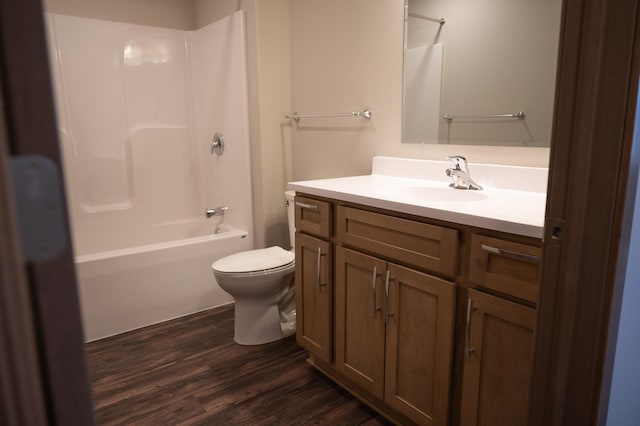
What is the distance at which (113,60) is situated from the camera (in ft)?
10.0

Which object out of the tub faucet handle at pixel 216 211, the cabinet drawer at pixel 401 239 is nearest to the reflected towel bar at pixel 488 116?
the cabinet drawer at pixel 401 239

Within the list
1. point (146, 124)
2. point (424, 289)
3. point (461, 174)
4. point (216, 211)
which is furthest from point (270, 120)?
point (424, 289)

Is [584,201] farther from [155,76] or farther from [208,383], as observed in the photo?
[155,76]

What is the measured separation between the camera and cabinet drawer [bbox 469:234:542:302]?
1.19 metres

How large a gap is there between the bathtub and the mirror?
1.43 meters

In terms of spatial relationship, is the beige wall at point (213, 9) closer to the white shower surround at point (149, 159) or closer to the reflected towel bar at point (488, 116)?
the white shower surround at point (149, 159)

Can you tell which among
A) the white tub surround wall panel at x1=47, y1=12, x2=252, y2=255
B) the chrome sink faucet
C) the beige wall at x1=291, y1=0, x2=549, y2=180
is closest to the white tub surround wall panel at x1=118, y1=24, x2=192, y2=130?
the white tub surround wall panel at x1=47, y1=12, x2=252, y2=255

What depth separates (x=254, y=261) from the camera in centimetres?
239

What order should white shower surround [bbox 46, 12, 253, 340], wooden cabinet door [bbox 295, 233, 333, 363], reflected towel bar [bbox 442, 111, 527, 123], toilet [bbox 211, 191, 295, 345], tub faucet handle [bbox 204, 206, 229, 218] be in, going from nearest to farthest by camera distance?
reflected towel bar [bbox 442, 111, 527, 123]
wooden cabinet door [bbox 295, 233, 333, 363]
toilet [bbox 211, 191, 295, 345]
white shower surround [bbox 46, 12, 253, 340]
tub faucet handle [bbox 204, 206, 229, 218]

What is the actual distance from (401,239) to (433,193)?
437 mm

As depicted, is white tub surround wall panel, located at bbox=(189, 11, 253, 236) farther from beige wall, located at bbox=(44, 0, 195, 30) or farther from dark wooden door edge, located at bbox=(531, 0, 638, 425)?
dark wooden door edge, located at bbox=(531, 0, 638, 425)

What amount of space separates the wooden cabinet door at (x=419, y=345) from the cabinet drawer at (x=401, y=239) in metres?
0.05

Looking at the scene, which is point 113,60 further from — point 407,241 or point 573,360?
point 573,360

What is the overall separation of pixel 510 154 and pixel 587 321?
102 cm
